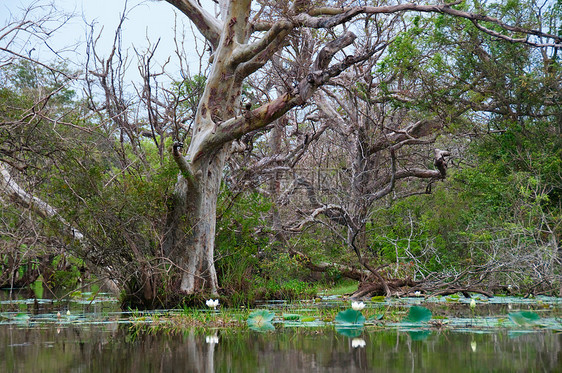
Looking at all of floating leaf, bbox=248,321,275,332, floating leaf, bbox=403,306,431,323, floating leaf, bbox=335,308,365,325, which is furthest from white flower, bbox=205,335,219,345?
floating leaf, bbox=403,306,431,323

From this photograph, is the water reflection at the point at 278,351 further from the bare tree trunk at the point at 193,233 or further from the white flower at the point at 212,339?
the bare tree trunk at the point at 193,233

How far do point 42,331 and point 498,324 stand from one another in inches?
179

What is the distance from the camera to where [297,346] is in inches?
179

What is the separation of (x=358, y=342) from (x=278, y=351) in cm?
76

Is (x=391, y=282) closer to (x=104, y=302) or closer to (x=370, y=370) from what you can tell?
(x=104, y=302)

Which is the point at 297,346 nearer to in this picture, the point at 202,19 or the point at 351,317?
the point at 351,317

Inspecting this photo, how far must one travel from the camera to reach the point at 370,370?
3.31 meters

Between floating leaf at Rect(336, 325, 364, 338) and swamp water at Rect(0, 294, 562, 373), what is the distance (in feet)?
0.09

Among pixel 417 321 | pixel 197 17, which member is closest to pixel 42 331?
pixel 417 321

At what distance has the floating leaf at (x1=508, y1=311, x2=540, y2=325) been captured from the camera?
16.5 ft

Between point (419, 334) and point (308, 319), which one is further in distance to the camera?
point (308, 319)

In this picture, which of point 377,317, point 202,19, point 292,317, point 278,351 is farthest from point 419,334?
point 202,19

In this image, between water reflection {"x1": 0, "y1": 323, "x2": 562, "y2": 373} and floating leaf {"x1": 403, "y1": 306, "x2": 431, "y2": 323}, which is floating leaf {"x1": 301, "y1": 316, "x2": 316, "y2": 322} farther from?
floating leaf {"x1": 403, "y1": 306, "x2": 431, "y2": 323}

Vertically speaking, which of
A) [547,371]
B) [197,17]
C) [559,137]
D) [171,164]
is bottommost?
[547,371]
